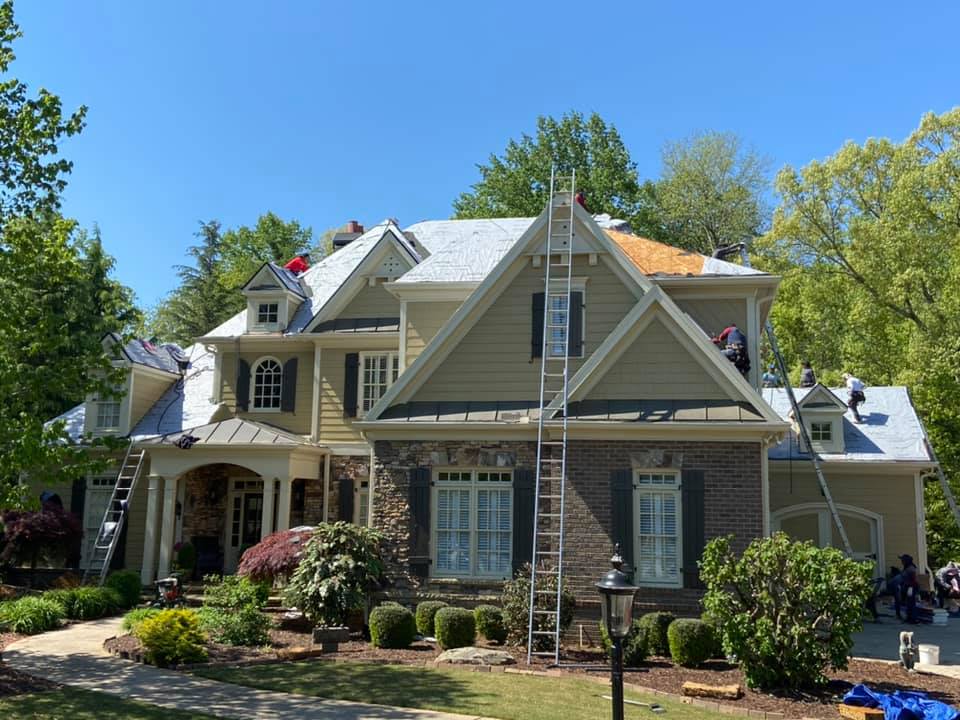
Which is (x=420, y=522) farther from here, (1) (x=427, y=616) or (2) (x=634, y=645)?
(2) (x=634, y=645)

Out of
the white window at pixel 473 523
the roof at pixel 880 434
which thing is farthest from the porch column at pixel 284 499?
the roof at pixel 880 434

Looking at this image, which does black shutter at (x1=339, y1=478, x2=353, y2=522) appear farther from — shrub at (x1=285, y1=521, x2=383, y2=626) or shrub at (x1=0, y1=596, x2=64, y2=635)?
shrub at (x1=0, y1=596, x2=64, y2=635)

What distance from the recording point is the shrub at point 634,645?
12.2 meters

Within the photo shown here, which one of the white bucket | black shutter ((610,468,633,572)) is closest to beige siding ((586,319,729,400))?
black shutter ((610,468,633,572))

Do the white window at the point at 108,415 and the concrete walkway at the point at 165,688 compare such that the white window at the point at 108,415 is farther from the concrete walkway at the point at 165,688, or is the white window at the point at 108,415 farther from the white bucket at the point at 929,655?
the white bucket at the point at 929,655

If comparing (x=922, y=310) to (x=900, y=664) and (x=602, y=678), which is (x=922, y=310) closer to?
(x=900, y=664)

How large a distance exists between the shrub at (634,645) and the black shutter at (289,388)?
11251 mm

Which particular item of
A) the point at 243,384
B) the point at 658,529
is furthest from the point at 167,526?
the point at 658,529

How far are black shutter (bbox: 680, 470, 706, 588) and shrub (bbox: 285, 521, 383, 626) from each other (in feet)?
17.4

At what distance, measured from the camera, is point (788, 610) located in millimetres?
11031

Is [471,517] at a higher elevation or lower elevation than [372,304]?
lower

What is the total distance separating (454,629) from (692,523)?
14.2ft

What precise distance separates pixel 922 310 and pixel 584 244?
60.4 ft

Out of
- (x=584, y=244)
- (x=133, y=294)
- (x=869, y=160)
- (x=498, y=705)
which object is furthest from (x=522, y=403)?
(x=133, y=294)
